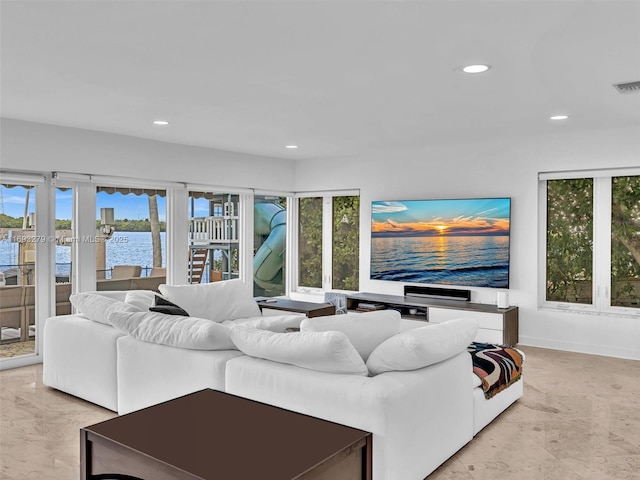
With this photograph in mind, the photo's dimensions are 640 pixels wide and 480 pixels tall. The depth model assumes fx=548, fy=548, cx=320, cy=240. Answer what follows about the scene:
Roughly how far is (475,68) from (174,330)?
2.49m

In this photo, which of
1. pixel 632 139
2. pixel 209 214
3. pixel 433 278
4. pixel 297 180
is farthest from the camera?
pixel 297 180

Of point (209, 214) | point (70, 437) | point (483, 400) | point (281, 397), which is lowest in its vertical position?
point (70, 437)

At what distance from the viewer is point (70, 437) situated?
3.47 m

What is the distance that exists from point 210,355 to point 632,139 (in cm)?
467

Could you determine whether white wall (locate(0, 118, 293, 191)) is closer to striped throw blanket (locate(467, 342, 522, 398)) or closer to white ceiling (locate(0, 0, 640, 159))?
white ceiling (locate(0, 0, 640, 159))

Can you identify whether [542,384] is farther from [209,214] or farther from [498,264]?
[209,214]

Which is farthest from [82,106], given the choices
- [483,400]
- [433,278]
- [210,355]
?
[433,278]

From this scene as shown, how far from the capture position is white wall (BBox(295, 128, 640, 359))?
5.59 metres

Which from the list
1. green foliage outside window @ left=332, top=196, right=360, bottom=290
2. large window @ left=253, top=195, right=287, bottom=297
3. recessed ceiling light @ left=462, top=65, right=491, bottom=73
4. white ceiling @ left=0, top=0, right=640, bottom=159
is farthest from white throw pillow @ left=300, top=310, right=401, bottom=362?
large window @ left=253, top=195, right=287, bottom=297

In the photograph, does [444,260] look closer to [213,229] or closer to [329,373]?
[213,229]

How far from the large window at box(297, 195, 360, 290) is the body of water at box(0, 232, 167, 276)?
2.39 metres

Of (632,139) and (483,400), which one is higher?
(632,139)

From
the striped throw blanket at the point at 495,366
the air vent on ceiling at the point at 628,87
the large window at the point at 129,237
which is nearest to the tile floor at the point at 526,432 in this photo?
the striped throw blanket at the point at 495,366

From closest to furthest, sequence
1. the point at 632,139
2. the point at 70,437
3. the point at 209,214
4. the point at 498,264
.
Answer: the point at 70,437 < the point at 632,139 < the point at 498,264 < the point at 209,214
